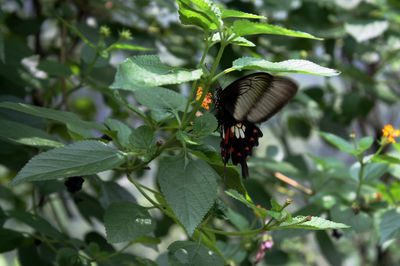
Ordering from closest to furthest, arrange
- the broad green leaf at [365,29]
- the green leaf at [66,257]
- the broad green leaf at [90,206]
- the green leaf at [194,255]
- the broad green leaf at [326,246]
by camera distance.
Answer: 1. the green leaf at [194,255]
2. the green leaf at [66,257]
3. the broad green leaf at [90,206]
4. the broad green leaf at [326,246]
5. the broad green leaf at [365,29]

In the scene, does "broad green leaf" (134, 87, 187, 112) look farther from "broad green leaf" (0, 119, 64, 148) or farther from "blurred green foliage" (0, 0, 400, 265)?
"broad green leaf" (0, 119, 64, 148)

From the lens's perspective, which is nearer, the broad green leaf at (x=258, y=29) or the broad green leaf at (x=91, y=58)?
the broad green leaf at (x=258, y=29)

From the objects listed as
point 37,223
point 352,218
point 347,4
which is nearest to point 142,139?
point 37,223

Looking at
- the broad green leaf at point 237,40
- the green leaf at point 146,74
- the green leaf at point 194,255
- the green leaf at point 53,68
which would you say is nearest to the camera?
the green leaf at point 146,74

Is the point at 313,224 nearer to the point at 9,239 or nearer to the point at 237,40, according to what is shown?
the point at 237,40

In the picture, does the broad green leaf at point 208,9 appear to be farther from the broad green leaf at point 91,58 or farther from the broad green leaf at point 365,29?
the broad green leaf at point 365,29

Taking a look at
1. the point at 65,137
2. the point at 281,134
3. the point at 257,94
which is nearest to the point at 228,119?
the point at 257,94

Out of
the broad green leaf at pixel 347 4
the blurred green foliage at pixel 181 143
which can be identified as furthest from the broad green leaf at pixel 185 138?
the broad green leaf at pixel 347 4

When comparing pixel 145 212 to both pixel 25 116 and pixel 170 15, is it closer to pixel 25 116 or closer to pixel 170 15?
pixel 25 116
